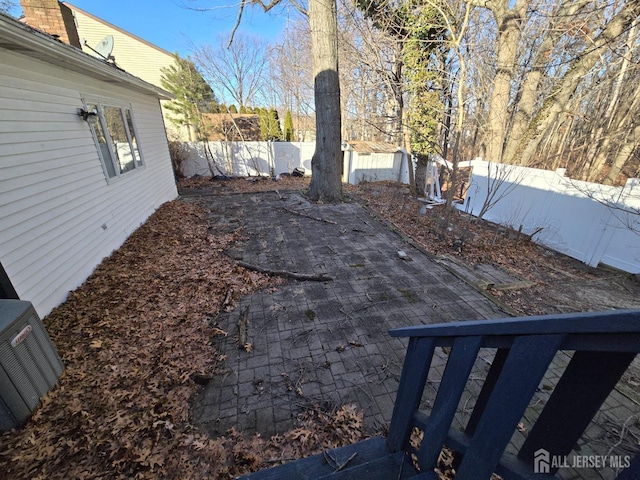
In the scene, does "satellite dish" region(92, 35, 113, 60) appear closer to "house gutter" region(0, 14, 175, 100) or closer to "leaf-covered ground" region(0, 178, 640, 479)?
"house gutter" region(0, 14, 175, 100)

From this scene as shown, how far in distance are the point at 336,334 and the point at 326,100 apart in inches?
295

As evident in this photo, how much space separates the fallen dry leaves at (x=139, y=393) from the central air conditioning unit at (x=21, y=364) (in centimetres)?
10

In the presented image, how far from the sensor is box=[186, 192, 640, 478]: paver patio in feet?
7.62

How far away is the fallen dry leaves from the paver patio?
6.9 inches

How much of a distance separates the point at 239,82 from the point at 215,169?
6010 millimetres

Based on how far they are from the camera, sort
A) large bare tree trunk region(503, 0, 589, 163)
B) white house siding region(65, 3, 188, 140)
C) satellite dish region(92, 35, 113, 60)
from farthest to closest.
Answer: white house siding region(65, 3, 188, 140), large bare tree trunk region(503, 0, 589, 163), satellite dish region(92, 35, 113, 60)

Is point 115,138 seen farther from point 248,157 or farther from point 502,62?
point 502,62

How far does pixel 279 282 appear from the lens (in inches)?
169

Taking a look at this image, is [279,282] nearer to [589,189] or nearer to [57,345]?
[57,345]

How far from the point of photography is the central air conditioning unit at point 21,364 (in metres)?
1.99

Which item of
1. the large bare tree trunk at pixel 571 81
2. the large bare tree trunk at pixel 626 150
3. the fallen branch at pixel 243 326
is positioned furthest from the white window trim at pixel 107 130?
the large bare tree trunk at pixel 626 150

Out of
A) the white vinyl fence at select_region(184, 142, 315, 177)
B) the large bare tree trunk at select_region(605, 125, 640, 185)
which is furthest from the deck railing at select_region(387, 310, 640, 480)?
the white vinyl fence at select_region(184, 142, 315, 177)

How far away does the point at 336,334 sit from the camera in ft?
10.5

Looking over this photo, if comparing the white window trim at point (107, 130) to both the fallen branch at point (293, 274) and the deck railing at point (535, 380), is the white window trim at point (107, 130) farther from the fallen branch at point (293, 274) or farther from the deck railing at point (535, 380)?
the deck railing at point (535, 380)
